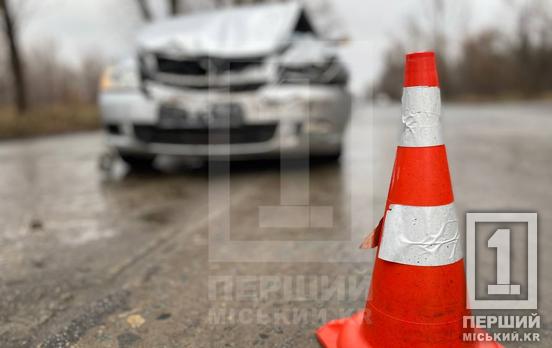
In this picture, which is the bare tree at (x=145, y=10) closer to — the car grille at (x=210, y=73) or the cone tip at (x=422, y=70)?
the car grille at (x=210, y=73)

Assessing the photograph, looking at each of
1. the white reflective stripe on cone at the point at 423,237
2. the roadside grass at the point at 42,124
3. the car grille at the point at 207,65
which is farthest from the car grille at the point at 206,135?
the roadside grass at the point at 42,124

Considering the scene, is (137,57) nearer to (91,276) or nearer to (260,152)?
(260,152)

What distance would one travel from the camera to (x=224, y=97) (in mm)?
4016

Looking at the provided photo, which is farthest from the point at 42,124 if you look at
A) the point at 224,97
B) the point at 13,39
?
the point at 224,97

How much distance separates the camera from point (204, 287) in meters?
1.89

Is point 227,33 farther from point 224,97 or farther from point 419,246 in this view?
point 419,246

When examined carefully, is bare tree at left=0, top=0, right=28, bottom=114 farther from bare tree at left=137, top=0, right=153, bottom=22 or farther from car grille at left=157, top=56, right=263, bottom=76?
car grille at left=157, top=56, right=263, bottom=76

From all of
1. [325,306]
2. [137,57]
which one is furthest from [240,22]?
[325,306]

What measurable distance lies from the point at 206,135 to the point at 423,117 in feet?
9.71

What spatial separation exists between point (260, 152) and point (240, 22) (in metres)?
1.58

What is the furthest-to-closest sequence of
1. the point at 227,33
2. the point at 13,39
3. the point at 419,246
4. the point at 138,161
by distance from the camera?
the point at 13,39, the point at 138,161, the point at 227,33, the point at 419,246

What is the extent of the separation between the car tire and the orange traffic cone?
3.49 metres

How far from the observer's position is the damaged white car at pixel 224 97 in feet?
13.1

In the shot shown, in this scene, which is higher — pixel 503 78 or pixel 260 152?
pixel 503 78
